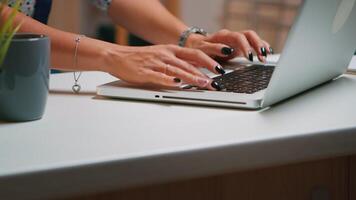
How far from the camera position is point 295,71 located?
31.5 inches

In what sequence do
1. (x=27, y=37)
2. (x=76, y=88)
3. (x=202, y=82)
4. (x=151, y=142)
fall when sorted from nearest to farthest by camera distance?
(x=151, y=142)
(x=27, y=37)
(x=202, y=82)
(x=76, y=88)

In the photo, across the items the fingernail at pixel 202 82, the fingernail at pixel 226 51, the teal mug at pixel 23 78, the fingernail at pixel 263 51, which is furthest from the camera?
the fingernail at pixel 263 51

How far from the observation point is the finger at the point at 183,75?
2.86ft

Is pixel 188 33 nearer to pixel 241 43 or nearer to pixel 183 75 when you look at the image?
pixel 241 43

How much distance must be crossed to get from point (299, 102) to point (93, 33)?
2796 millimetres

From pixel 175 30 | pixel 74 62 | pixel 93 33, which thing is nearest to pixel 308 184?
pixel 74 62

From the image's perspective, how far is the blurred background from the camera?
3.22 m

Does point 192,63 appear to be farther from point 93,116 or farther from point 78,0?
point 78,0

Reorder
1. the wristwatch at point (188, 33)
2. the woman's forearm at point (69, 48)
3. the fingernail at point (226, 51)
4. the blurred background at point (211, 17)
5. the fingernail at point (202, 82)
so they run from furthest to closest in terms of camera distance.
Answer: the blurred background at point (211, 17), the wristwatch at point (188, 33), the fingernail at point (226, 51), the woman's forearm at point (69, 48), the fingernail at point (202, 82)

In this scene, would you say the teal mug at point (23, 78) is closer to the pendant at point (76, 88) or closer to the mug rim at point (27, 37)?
the mug rim at point (27, 37)

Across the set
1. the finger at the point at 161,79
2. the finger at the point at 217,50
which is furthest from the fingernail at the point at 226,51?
the finger at the point at 161,79

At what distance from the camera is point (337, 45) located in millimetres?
946

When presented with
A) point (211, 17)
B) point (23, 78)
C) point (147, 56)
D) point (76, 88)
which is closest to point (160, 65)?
point (147, 56)

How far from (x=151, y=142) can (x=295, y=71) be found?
28cm
